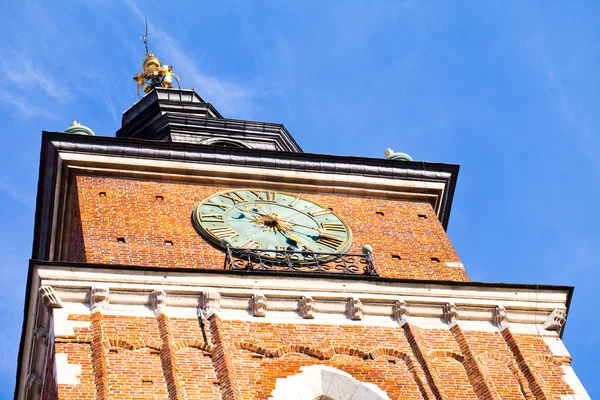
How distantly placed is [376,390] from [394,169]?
7423mm

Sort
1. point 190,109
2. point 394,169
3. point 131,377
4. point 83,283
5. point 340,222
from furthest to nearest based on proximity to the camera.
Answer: point 190,109 → point 394,169 → point 340,222 → point 83,283 → point 131,377

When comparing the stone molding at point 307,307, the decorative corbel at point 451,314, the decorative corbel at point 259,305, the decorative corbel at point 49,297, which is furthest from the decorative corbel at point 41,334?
A: the decorative corbel at point 451,314

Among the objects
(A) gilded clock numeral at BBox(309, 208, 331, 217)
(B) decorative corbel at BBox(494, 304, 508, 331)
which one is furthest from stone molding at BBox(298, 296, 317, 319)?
(A) gilded clock numeral at BBox(309, 208, 331, 217)

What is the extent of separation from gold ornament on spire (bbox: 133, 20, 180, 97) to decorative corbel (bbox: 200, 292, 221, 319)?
1369cm

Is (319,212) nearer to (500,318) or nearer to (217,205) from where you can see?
(217,205)

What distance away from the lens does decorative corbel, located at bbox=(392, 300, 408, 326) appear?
876 inches

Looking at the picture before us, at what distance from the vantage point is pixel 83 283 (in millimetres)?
21172

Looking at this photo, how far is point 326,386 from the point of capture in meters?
20.7

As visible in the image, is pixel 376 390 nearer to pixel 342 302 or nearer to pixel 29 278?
pixel 342 302

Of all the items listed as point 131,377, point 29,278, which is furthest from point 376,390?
point 29,278

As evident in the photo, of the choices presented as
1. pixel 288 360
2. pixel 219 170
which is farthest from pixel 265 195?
pixel 288 360

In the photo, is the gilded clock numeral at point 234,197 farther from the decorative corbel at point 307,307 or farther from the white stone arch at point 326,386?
the white stone arch at point 326,386

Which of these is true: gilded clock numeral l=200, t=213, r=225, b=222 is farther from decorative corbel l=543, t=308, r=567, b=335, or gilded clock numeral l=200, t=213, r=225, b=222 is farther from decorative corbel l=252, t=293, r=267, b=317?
decorative corbel l=543, t=308, r=567, b=335

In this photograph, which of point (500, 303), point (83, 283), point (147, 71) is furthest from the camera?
point (147, 71)
